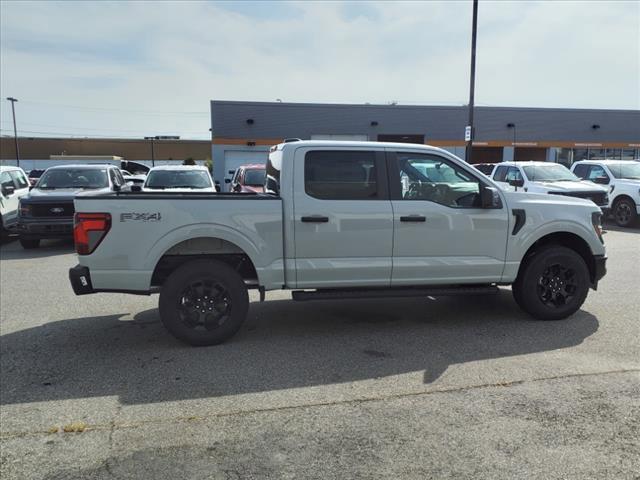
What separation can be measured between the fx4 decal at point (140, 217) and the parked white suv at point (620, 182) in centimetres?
1407

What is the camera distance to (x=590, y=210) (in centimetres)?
596

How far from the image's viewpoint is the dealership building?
32.8m

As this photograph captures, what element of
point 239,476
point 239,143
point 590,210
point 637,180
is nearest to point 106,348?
point 239,476

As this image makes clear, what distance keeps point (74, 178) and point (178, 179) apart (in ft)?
8.25

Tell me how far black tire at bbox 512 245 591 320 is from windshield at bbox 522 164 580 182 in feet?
29.7

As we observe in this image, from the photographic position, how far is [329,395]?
159 inches

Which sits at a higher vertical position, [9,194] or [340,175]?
[340,175]

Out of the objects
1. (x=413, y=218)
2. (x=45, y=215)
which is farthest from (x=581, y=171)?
(x=45, y=215)

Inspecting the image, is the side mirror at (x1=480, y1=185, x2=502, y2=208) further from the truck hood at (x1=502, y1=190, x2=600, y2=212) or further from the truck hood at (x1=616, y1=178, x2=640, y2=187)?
the truck hood at (x1=616, y1=178, x2=640, y2=187)

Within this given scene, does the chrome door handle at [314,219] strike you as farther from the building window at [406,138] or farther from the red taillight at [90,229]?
the building window at [406,138]

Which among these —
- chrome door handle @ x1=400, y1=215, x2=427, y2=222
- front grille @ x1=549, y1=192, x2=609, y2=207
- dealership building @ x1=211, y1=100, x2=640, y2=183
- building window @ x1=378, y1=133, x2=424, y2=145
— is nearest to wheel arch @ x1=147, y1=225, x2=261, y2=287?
chrome door handle @ x1=400, y1=215, x2=427, y2=222

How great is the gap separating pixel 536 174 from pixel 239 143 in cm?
2174

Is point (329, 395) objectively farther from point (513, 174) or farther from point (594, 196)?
point (513, 174)

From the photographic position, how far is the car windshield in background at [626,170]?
1535 cm
